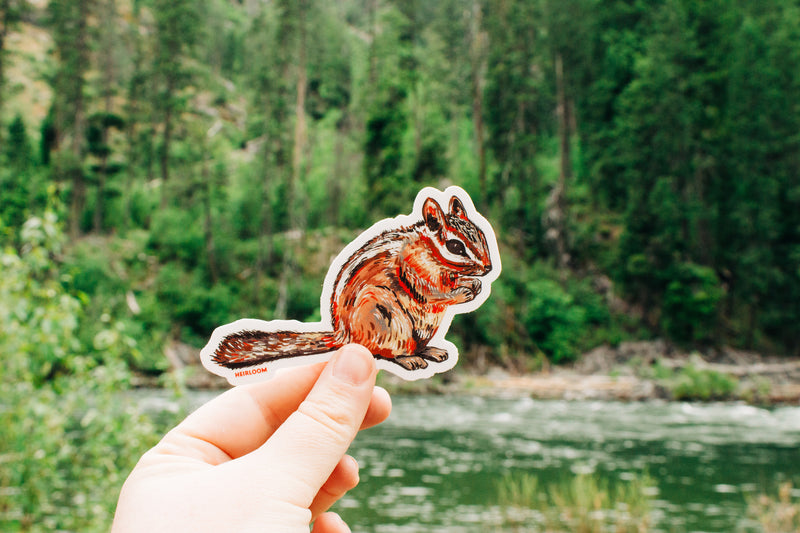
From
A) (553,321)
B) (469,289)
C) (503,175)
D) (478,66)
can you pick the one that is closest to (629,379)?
(553,321)

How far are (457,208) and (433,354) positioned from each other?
16.2 inches

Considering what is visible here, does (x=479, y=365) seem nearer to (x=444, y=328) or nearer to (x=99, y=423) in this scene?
(x=99, y=423)

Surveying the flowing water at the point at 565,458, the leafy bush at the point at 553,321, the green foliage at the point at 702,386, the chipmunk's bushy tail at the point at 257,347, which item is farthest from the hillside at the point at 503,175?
the chipmunk's bushy tail at the point at 257,347

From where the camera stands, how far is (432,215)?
5.88ft

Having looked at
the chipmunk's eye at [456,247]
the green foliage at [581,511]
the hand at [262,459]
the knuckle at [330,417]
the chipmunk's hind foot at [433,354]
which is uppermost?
the chipmunk's eye at [456,247]

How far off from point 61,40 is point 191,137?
7.81 meters

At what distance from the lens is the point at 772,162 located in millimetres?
30578

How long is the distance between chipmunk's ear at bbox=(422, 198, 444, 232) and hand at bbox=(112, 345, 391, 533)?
1.34ft

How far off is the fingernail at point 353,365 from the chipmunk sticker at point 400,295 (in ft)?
0.31

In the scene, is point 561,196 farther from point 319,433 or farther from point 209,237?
point 319,433

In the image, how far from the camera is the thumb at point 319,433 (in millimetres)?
1359

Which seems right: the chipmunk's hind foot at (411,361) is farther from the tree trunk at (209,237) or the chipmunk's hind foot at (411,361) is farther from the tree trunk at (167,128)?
the tree trunk at (167,128)

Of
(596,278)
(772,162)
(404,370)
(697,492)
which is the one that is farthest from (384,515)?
(772,162)

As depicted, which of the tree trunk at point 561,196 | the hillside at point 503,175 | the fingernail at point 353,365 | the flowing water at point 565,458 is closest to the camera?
the fingernail at point 353,365
